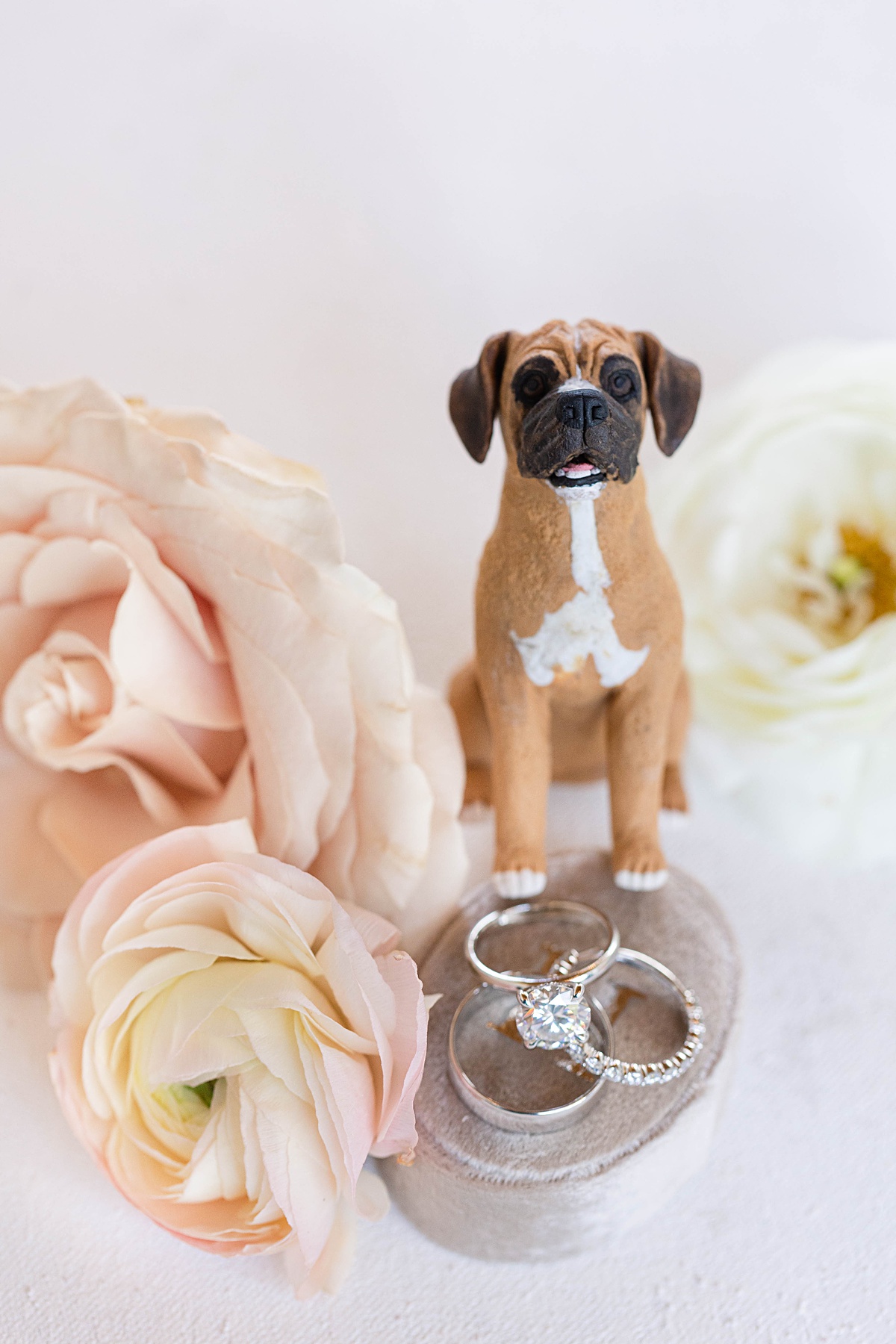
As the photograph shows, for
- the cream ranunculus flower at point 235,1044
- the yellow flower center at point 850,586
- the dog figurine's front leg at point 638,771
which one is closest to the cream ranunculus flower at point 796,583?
the yellow flower center at point 850,586

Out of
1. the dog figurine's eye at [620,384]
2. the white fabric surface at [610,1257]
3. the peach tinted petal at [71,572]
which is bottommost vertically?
the white fabric surface at [610,1257]

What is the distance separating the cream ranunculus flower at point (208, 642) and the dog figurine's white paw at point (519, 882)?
0.05 m

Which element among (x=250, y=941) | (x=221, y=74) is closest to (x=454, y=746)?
(x=250, y=941)

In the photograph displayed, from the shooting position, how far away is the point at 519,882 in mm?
628

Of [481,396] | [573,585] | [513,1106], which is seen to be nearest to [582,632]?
[573,585]

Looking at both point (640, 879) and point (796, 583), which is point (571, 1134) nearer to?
point (640, 879)

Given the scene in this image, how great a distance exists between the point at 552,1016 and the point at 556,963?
5 cm

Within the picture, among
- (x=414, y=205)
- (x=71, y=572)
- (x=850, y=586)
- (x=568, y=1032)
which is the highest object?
(x=414, y=205)

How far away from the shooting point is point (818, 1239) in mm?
576

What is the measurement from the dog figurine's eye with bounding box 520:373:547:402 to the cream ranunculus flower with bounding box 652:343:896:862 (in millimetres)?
240

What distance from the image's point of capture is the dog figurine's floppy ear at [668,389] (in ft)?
1.82

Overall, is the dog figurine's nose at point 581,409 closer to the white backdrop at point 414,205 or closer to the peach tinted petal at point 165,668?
the peach tinted petal at point 165,668

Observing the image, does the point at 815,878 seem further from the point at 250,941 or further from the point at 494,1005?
the point at 250,941

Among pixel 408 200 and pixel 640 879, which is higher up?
pixel 408 200
